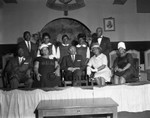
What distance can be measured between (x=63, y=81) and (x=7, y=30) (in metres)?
3.28

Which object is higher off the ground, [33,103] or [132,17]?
[132,17]

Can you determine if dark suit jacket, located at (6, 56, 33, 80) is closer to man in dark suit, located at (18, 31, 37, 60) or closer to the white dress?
man in dark suit, located at (18, 31, 37, 60)

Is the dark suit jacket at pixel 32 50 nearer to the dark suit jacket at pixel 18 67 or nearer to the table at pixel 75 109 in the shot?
the dark suit jacket at pixel 18 67

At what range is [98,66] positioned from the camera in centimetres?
568

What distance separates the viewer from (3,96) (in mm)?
4223

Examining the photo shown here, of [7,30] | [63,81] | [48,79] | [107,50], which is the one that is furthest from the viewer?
[7,30]

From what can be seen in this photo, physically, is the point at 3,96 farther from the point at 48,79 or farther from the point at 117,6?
the point at 117,6

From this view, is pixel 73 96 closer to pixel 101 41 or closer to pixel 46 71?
pixel 46 71

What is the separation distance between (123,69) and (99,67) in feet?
1.71

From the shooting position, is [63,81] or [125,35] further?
[125,35]

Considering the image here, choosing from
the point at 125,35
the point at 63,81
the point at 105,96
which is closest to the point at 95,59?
the point at 63,81

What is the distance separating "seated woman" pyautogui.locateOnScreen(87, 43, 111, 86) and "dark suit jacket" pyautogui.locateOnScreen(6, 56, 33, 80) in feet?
4.52

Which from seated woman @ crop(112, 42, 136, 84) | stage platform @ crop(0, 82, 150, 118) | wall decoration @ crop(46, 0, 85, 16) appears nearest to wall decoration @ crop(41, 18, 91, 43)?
wall decoration @ crop(46, 0, 85, 16)

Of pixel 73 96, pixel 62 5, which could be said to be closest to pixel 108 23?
pixel 62 5
